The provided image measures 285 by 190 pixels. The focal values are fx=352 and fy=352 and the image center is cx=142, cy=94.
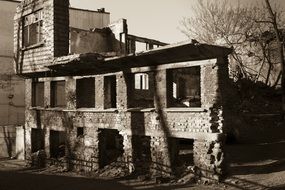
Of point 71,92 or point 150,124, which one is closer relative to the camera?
point 150,124

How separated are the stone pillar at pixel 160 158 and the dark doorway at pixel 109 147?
2881 millimetres

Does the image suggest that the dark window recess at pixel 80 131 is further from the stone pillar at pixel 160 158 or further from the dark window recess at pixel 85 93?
the stone pillar at pixel 160 158

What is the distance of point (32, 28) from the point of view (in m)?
19.6

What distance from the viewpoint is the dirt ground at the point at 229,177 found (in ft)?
36.0

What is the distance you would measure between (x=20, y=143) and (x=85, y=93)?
5949 millimetres

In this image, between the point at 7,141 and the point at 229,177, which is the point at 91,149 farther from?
the point at 7,141

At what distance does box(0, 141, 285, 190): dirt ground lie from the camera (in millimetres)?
10977

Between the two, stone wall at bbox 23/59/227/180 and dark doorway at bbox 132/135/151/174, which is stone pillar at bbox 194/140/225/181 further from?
dark doorway at bbox 132/135/151/174

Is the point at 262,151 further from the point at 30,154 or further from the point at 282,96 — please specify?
the point at 30,154

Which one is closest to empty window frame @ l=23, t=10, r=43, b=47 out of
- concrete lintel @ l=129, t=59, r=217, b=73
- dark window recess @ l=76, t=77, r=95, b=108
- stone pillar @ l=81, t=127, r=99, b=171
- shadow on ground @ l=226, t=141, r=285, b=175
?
dark window recess @ l=76, t=77, r=95, b=108

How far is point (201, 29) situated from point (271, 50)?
20.1 feet

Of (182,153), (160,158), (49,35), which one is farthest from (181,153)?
(49,35)

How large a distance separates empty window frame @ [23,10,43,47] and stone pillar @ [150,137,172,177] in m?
8.52

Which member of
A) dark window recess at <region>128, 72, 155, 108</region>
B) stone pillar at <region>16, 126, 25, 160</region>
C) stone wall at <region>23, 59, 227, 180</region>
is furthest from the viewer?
stone pillar at <region>16, 126, 25, 160</region>
